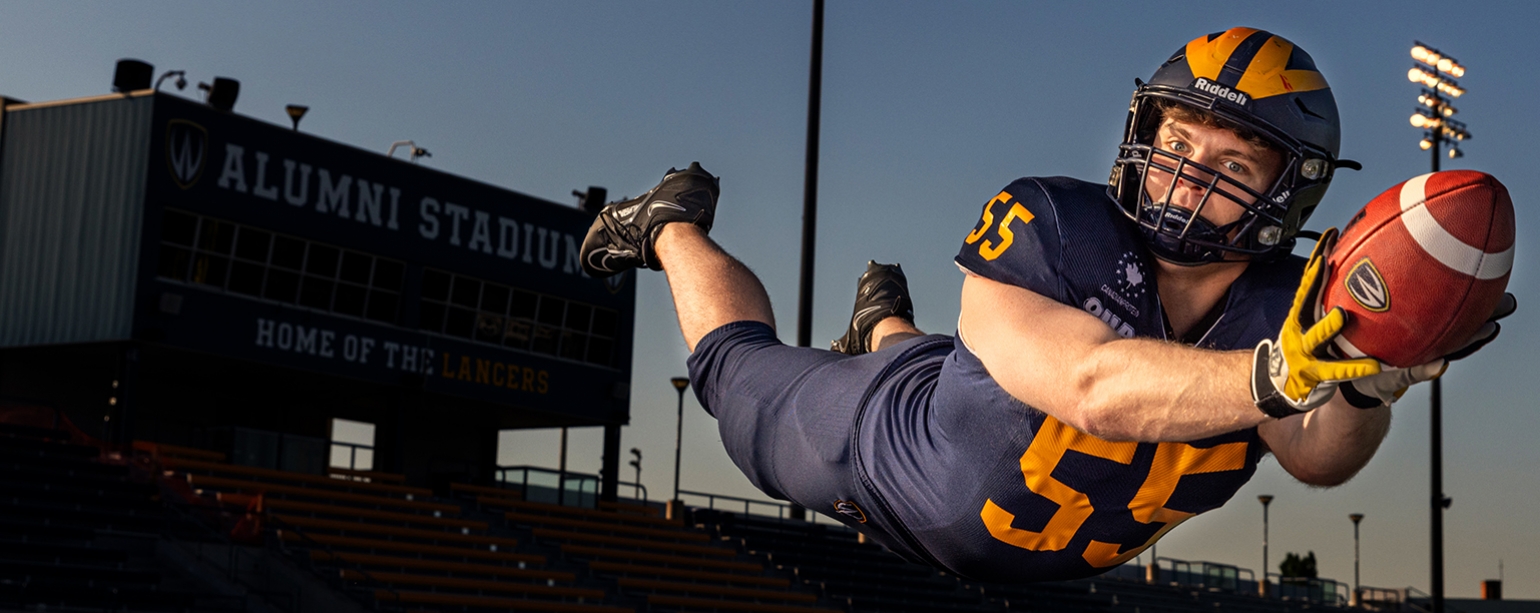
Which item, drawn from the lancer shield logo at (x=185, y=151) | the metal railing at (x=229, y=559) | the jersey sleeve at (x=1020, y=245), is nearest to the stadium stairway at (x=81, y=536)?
the metal railing at (x=229, y=559)

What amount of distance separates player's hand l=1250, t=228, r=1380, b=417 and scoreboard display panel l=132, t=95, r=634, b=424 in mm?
20671

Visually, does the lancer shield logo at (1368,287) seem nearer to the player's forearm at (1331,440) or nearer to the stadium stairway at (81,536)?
the player's forearm at (1331,440)

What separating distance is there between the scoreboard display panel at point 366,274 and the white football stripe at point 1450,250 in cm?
2079

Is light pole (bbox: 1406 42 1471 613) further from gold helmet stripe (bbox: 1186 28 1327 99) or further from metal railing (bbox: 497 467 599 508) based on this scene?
gold helmet stripe (bbox: 1186 28 1327 99)

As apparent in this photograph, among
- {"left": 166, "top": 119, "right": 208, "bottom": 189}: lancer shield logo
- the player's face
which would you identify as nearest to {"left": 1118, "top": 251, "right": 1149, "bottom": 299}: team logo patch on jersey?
the player's face

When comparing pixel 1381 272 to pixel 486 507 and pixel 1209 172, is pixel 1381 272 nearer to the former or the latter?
pixel 1209 172

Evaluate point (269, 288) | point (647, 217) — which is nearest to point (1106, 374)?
point (647, 217)

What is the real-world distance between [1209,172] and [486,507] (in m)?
21.2

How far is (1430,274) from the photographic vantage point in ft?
8.63

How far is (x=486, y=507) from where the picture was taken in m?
23.8

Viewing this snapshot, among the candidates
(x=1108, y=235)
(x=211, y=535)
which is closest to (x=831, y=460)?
(x=1108, y=235)

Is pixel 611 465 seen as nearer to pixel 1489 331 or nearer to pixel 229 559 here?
pixel 229 559

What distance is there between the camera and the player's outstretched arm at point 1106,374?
2.77 meters

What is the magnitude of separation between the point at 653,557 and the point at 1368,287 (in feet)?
70.0
